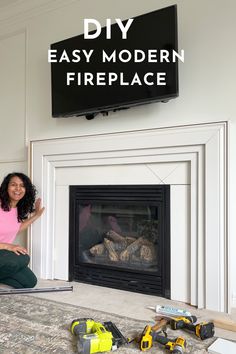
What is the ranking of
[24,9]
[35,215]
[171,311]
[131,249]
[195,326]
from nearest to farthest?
[195,326] < [171,311] < [131,249] < [35,215] < [24,9]

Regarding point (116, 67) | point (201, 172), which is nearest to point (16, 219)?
point (116, 67)

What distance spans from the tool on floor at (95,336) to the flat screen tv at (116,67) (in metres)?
1.50

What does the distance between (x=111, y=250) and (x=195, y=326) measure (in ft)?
3.63

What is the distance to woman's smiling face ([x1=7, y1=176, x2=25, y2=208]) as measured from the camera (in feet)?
9.49

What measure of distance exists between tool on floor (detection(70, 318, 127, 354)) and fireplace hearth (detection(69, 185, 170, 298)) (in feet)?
2.45

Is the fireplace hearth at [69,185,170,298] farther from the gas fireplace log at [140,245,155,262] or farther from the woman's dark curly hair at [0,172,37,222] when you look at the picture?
the woman's dark curly hair at [0,172,37,222]

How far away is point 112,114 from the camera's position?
276 cm

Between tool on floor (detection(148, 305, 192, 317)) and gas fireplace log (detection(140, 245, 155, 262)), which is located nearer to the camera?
tool on floor (detection(148, 305, 192, 317))

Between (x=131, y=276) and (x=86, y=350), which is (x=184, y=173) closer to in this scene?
(x=131, y=276)

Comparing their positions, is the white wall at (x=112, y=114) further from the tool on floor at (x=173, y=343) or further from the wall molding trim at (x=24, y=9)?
the tool on floor at (x=173, y=343)

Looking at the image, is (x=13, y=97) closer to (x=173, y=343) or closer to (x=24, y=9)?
(x=24, y=9)

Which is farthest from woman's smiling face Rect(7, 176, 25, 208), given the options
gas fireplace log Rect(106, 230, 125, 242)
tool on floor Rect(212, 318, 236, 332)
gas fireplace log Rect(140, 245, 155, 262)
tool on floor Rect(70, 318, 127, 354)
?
tool on floor Rect(212, 318, 236, 332)

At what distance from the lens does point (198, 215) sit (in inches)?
90.8

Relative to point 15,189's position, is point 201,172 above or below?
above
